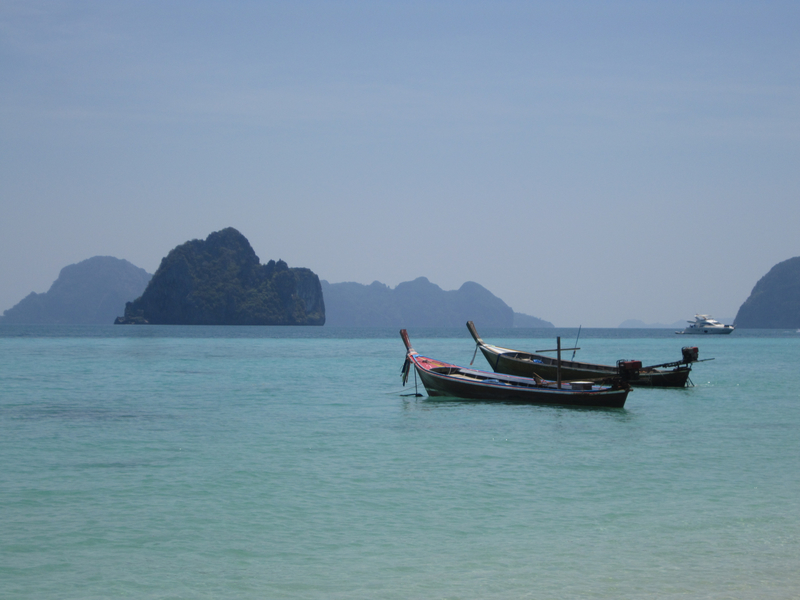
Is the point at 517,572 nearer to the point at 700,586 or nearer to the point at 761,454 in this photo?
the point at 700,586

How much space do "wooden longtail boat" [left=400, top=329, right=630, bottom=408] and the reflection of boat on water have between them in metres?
140

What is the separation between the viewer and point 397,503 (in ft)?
Result: 45.7

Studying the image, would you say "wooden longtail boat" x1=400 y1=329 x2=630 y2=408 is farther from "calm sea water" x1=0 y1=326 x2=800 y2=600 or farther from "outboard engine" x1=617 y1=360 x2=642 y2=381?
"calm sea water" x1=0 y1=326 x2=800 y2=600

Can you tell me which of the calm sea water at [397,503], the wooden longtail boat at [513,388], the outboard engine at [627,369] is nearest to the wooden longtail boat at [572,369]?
the wooden longtail boat at [513,388]

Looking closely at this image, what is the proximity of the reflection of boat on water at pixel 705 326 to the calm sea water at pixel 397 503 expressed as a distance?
141 metres

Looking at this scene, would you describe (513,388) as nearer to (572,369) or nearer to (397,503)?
(572,369)

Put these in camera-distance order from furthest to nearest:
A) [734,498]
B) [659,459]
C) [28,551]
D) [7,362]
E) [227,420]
→ [7,362]
[227,420]
[659,459]
[734,498]
[28,551]

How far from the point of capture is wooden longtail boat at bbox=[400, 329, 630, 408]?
2906 cm

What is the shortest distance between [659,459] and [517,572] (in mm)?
10202

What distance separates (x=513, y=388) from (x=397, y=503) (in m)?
17.0

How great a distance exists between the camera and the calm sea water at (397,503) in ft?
31.9

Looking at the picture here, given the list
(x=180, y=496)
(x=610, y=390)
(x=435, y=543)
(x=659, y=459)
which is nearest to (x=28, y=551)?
(x=180, y=496)

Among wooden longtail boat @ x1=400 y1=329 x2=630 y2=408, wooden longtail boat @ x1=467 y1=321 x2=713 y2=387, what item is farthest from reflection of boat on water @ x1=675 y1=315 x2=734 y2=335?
wooden longtail boat @ x1=400 y1=329 x2=630 y2=408

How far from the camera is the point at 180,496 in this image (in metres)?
14.4
